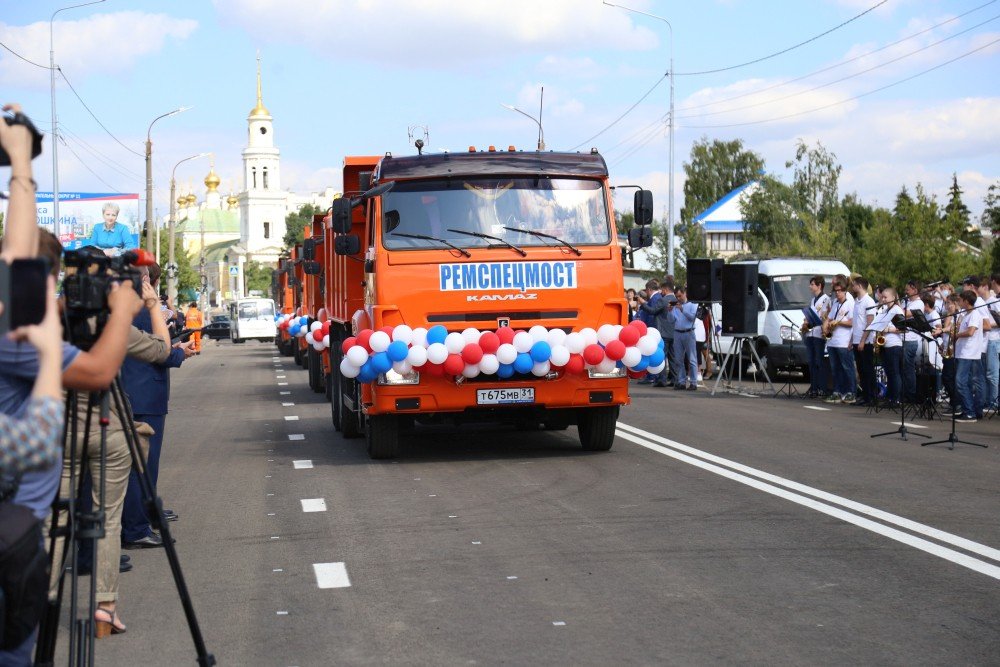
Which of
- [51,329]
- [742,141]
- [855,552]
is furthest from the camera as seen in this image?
[742,141]

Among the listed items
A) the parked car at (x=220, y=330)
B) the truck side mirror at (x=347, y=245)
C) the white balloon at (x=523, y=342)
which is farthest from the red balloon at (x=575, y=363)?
the parked car at (x=220, y=330)

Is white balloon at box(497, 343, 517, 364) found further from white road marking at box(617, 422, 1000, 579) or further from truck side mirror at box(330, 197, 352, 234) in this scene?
truck side mirror at box(330, 197, 352, 234)

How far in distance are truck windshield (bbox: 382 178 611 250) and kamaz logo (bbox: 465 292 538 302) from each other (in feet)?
1.64

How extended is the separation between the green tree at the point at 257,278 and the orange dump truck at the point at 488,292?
164619 millimetres

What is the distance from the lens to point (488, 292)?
1256cm

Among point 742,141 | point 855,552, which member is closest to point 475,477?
point 855,552

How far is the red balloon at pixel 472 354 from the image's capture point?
1216 centimetres

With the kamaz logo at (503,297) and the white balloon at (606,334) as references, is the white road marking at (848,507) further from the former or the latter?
the kamaz logo at (503,297)

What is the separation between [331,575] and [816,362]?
51.8 feet

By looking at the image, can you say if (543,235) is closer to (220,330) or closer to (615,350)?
(615,350)

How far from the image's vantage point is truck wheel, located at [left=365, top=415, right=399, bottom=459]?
13.1m

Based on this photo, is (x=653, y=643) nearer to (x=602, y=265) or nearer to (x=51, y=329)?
(x=51, y=329)

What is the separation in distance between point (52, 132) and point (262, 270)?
143m

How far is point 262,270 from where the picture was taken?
18300 centimetres
